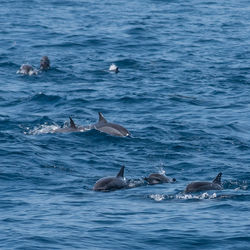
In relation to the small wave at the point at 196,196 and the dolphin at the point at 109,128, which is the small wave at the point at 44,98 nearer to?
the dolphin at the point at 109,128

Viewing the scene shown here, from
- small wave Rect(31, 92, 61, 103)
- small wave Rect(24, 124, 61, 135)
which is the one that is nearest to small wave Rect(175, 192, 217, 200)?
small wave Rect(24, 124, 61, 135)

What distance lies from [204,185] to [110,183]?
2.76 m

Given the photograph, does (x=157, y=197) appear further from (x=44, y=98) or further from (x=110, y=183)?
(x=44, y=98)

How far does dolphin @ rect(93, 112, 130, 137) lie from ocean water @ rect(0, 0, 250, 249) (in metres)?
0.41

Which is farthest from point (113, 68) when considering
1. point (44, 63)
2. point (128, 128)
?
point (128, 128)

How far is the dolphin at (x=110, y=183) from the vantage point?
2384cm

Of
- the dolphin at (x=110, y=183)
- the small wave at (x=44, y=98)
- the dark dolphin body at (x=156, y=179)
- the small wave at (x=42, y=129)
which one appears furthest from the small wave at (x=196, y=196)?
the small wave at (x=44, y=98)

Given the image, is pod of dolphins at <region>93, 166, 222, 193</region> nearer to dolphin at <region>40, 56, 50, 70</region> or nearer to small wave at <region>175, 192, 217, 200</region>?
small wave at <region>175, 192, 217, 200</region>

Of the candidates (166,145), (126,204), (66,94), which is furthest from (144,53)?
(126,204)

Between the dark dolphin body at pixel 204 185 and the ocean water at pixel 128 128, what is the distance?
0.26 meters

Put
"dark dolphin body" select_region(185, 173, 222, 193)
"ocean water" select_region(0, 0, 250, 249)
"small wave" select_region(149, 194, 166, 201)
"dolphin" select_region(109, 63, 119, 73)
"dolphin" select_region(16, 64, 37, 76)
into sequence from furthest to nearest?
"dolphin" select_region(109, 63, 119, 73), "dolphin" select_region(16, 64, 37, 76), "dark dolphin body" select_region(185, 173, 222, 193), "small wave" select_region(149, 194, 166, 201), "ocean water" select_region(0, 0, 250, 249)

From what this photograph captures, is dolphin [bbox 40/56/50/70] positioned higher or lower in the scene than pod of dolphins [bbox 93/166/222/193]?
higher

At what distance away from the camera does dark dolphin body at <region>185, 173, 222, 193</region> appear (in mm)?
23469

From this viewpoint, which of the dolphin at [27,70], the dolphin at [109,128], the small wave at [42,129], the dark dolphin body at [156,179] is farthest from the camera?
the dolphin at [27,70]
